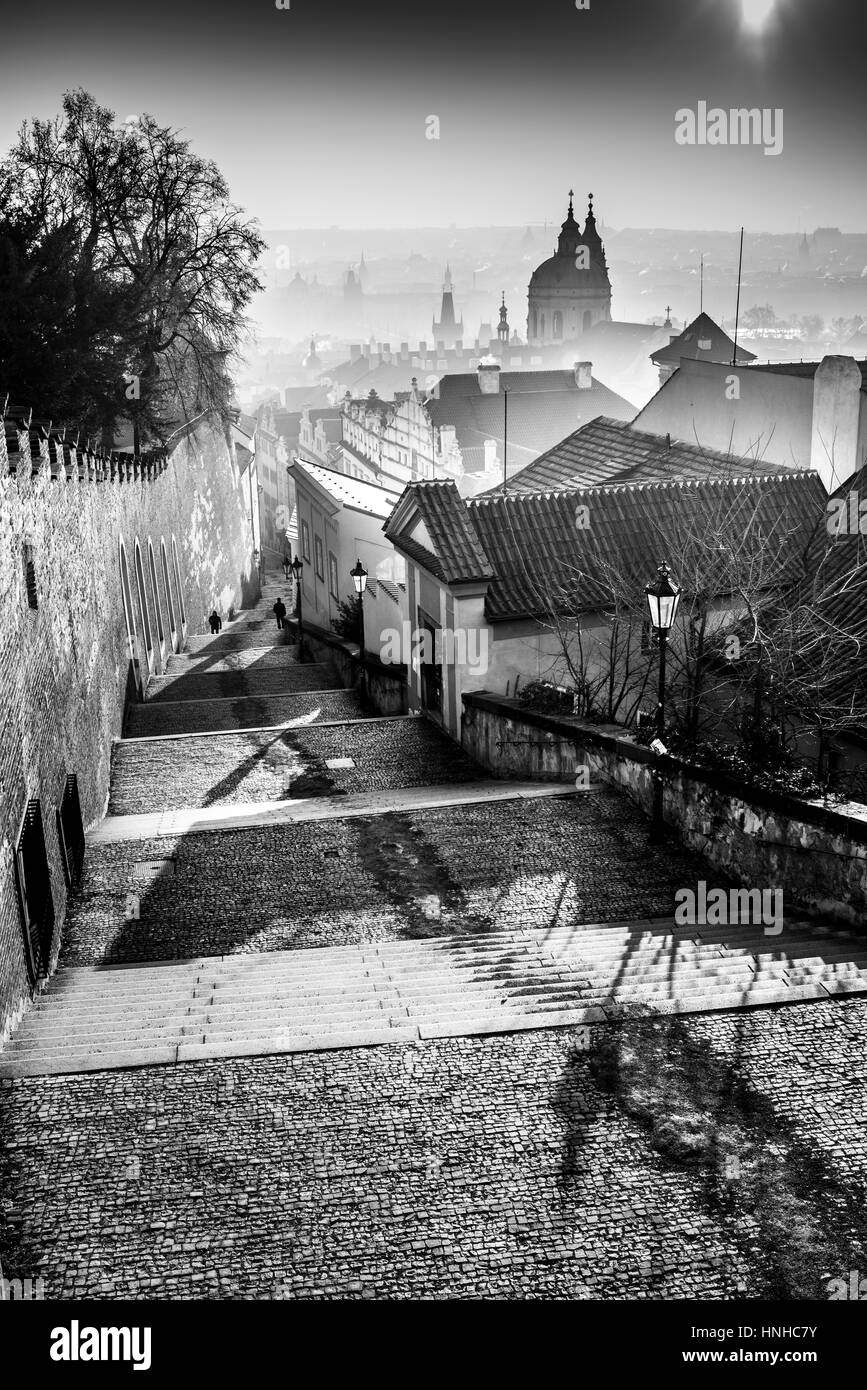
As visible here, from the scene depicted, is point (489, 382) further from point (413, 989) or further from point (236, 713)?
point (413, 989)

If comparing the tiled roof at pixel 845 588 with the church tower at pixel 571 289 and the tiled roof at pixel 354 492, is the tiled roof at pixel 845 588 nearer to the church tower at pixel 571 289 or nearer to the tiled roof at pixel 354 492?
the tiled roof at pixel 354 492

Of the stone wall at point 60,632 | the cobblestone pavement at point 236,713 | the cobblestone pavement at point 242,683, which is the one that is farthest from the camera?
the cobblestone pavement at point 242,683

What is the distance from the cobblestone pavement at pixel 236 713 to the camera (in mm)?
20219

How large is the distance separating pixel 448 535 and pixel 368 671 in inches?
227

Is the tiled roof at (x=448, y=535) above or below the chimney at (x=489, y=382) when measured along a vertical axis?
below

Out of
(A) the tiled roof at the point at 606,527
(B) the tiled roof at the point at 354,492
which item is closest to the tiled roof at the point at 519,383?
(B) the tiled roof at the point at 354,492

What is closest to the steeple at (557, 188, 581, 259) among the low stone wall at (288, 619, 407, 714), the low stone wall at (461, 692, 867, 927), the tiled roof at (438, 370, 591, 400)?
the tiled roof at (438, 370, 591, 400)

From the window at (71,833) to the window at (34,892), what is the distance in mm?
1151

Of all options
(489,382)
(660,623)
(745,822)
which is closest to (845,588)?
(660,623)

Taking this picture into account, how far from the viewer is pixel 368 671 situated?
74.1 feet

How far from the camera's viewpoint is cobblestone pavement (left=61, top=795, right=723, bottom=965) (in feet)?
31.0

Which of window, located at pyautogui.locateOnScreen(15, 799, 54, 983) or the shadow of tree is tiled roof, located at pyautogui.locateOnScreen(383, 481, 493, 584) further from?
the shadow of tree

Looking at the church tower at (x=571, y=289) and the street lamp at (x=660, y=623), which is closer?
the street lamp at (x=660, y=623)
